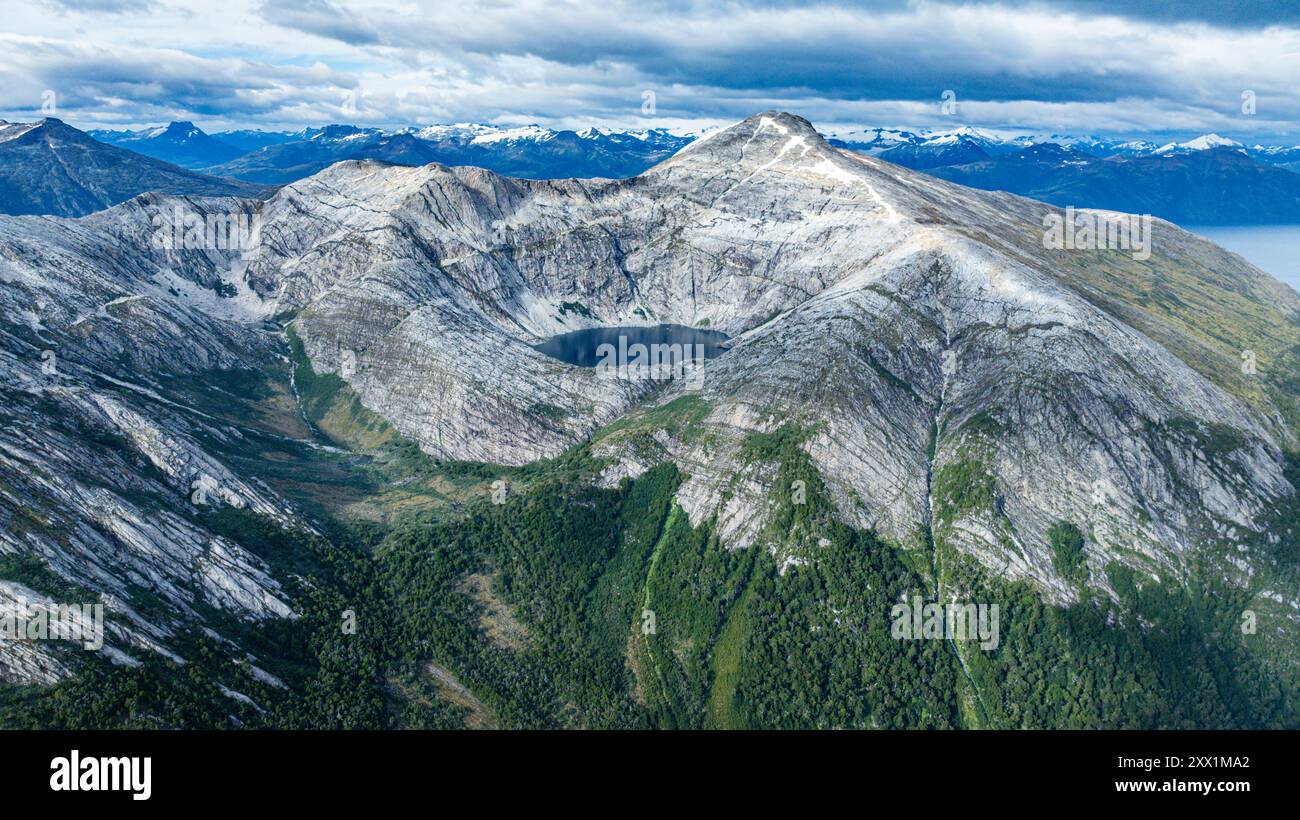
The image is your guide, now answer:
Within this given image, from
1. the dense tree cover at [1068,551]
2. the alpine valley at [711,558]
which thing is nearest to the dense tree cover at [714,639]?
the alpine valley at [711,558]

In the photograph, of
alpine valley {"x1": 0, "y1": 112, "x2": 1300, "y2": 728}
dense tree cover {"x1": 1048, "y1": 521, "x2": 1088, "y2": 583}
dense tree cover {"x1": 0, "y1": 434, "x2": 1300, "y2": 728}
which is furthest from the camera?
dense tree cover {"x1": 1048, "y1": 521, "x2": 1088, "y2": 583}

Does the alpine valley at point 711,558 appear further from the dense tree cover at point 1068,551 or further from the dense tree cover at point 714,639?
the dense tree cover at point 1068,551

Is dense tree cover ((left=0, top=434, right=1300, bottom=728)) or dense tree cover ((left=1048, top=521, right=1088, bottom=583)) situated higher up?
dense tree cover ((left=1048, top=521, right=1088, bottom=583))

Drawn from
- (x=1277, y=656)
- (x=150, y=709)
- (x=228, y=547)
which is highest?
(x=228, y=547)

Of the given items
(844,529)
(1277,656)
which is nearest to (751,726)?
(844,529)

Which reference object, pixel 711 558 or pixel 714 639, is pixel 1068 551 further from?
pixel 714 639

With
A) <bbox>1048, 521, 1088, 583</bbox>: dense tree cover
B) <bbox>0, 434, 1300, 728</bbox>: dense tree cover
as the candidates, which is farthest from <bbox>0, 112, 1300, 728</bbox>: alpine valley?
<bbox>1048, 521, 1088, 583</bbox>: dense tree cover

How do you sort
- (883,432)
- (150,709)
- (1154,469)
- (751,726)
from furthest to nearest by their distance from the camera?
(883,432), (1154,469), (751,726), (150,709)

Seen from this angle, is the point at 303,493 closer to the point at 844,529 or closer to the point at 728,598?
the point at 728,598

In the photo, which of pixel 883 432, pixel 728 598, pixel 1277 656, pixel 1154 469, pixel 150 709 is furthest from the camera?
pixel 883 432

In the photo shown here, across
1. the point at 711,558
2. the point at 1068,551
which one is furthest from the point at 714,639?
the point at 1068,551

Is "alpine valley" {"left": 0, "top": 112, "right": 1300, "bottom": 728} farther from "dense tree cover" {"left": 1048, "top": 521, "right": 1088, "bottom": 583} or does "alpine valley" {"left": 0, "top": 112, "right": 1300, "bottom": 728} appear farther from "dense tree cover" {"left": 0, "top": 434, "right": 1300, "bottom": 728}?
"dense tree cover" {"left": 1048, "top": 521, "right": 1088, "bottom": 583}
